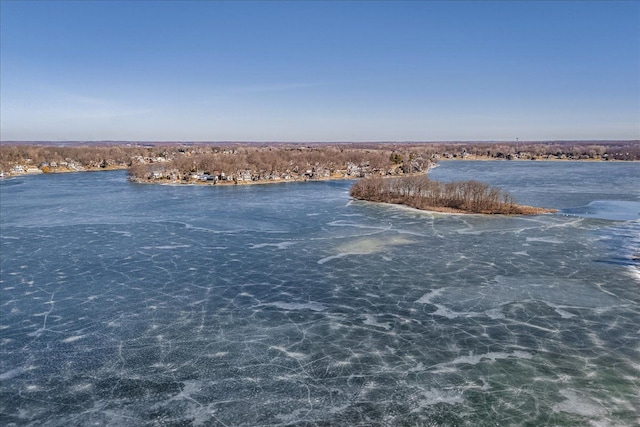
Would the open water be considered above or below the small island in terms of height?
below

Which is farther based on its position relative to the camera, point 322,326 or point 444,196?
point 444,196

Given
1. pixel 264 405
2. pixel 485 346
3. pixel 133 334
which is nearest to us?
pixel 264 405

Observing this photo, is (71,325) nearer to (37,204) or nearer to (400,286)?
(400,286)

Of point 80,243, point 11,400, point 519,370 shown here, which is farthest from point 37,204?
point 519,370

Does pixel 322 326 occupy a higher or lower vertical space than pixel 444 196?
lower

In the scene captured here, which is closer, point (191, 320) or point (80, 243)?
point (191, 320)
